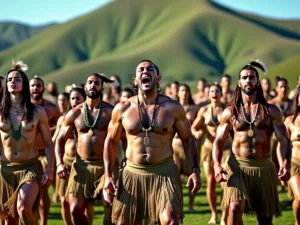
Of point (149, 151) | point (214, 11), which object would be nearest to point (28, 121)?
point (149, 151)

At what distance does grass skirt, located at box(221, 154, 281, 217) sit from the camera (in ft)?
24.8

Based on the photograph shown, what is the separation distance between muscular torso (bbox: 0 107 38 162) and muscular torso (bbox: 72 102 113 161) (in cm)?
116

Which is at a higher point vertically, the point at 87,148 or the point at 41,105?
the point at 41,105

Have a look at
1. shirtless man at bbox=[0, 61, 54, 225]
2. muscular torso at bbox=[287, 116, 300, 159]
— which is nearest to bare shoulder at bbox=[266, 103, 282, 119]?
muscular torso at bbox=[287, 116, 300, 159]

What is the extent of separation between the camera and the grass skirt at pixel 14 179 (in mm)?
7355

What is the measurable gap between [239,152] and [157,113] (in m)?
1.61

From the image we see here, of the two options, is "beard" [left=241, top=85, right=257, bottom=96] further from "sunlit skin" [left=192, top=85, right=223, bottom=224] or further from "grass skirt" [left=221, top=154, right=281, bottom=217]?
"sunlit skin" [left=192, top=85, right=223, bottom=224]

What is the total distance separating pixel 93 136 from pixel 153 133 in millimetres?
2194

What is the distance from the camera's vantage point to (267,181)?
7.65 meters

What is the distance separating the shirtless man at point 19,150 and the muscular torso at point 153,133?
4.07 ft

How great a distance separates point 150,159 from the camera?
6.52 meters

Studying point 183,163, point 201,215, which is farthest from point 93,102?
point 183,163

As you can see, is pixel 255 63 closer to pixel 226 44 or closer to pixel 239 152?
pixel 239 152

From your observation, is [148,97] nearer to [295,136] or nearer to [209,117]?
[295,136]
